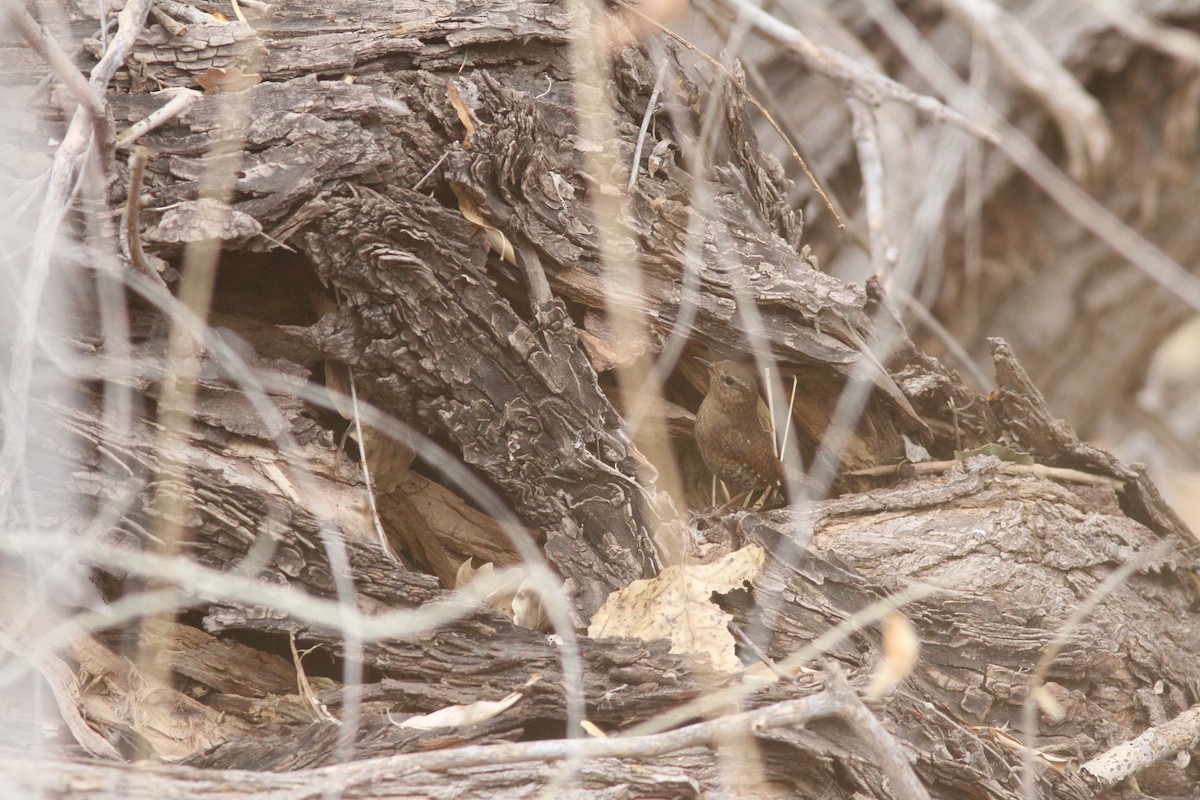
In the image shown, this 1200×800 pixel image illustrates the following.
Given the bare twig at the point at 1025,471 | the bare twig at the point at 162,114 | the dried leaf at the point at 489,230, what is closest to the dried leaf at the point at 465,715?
the dried leaf at the point at 489,230

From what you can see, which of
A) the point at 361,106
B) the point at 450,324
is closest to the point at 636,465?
the point at 450,324

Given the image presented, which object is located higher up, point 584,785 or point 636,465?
point 636,465

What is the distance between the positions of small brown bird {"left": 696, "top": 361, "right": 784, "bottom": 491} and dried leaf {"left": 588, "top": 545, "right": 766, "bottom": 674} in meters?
0.36

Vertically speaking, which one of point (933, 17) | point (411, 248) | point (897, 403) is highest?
point (933, 17)

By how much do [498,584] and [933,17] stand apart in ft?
11.5

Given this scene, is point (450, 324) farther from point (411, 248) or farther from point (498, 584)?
point (498, 584)

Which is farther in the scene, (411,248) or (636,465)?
(636,465)

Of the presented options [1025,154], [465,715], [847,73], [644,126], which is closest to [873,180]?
[847,73]

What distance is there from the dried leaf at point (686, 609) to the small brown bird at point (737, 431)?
0.36 meters

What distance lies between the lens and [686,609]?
2240 mm

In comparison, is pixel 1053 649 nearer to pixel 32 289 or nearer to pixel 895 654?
pixel 895 654

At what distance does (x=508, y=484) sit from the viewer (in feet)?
7.85

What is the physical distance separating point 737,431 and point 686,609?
1.75 ft

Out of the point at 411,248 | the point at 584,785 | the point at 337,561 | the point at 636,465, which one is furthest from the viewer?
the point at 636,465
